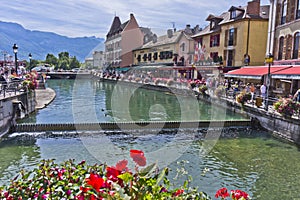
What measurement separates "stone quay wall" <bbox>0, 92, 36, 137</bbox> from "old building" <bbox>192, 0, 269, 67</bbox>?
22.1m

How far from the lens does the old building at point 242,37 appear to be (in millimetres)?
31328

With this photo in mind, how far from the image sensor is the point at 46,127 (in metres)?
13.8

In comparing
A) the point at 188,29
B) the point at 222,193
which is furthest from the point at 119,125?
the point at 188,29

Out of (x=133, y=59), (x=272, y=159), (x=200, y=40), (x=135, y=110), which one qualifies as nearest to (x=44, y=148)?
(x=272, y=159)

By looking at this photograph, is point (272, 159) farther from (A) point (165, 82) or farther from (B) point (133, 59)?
(B) point (133, 59)

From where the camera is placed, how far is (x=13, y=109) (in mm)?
14984

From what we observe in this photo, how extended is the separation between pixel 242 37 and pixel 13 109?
1004 inches

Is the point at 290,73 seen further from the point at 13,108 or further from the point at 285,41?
the point at 13,108

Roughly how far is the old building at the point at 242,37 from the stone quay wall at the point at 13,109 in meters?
22.1

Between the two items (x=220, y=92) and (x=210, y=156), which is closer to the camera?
(x=210, y=156)

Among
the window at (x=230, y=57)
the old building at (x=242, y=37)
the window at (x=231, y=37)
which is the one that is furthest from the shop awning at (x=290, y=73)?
the window at (x=231, y=37)

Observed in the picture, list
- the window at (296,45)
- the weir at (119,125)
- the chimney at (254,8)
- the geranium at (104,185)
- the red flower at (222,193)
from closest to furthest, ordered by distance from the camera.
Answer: the geranium at (104,185) < the red flower at (222,193) < the weir at (119,125) < the window at (296,45) < the chimney at (254,8)

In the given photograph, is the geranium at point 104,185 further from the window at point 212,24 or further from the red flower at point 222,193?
the window at point 212,24

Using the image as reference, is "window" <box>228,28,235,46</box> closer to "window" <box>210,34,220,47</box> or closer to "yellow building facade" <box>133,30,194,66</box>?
"window" <box>210,34,220,47</box>
